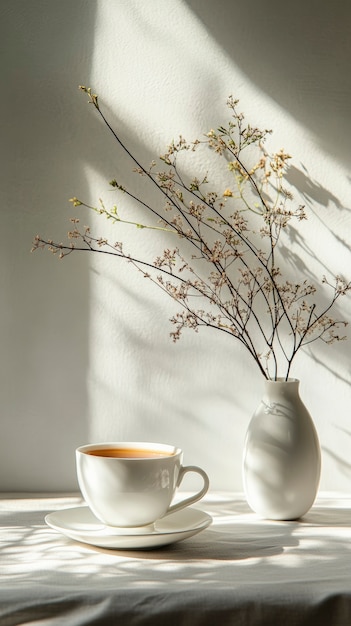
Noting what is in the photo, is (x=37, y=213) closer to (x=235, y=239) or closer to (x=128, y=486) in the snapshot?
(x=235, y=239)

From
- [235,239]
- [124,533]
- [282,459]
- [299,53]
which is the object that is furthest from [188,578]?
[299,53]

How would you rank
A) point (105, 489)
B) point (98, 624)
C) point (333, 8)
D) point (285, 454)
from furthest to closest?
point (333, 8) → point (285, 454) → point (105, 489) → point (98, 624)

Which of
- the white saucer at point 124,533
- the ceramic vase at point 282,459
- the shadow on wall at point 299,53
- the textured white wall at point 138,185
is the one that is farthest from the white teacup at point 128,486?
the shadow on wall at point 299,53

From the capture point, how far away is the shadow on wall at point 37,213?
1.36 metres

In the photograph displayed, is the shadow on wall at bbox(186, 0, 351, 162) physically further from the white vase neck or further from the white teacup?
the white teacup

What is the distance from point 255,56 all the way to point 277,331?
521 millimetres

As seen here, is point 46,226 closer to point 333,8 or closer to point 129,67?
point 129,67

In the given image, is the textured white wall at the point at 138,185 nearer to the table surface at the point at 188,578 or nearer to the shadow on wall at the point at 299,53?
the shadow on wall at the point at 299,53

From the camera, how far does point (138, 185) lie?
1.37 m

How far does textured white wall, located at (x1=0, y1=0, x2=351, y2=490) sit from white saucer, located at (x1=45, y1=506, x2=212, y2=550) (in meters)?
0.28


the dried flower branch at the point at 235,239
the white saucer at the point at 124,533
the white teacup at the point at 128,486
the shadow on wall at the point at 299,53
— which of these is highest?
the shadow on wall at the point at 299,53

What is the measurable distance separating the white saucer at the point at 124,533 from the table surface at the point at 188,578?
0.02 meters

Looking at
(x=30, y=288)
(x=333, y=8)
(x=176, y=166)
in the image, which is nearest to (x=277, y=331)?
(x=176, y=166)

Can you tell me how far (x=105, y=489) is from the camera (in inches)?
39.3
